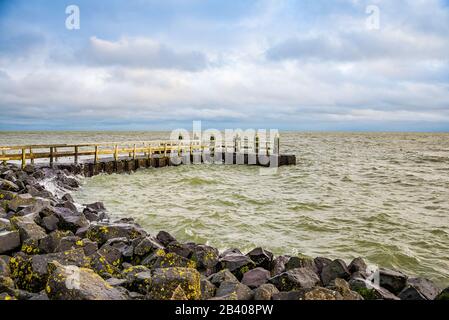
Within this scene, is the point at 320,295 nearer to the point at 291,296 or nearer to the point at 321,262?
the point at 291,296

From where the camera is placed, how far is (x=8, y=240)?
18.8 feet

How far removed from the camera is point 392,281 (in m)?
5.40

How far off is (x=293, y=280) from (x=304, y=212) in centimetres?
747

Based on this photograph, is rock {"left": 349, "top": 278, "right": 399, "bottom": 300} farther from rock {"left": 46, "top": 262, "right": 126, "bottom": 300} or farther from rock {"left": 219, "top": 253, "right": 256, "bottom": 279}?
rock {"left": 46, "top": 262, "right": 126, "bottom": 300}

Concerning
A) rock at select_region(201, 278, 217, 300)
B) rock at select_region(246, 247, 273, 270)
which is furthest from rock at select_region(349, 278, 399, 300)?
rock at select_region(201, 278, 217, 300)

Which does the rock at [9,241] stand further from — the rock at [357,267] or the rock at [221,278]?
the rock at [357,267]

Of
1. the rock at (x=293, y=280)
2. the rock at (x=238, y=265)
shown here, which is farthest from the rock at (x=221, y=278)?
the rock at (x=238, y=265)

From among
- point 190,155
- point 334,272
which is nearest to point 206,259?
point 334,272

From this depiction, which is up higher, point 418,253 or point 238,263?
point 238,263

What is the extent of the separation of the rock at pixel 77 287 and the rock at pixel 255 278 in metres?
1.83

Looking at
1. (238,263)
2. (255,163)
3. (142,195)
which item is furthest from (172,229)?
(255,163)

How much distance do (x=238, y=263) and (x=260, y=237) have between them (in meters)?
3.64

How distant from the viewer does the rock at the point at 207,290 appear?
14.3 ft
